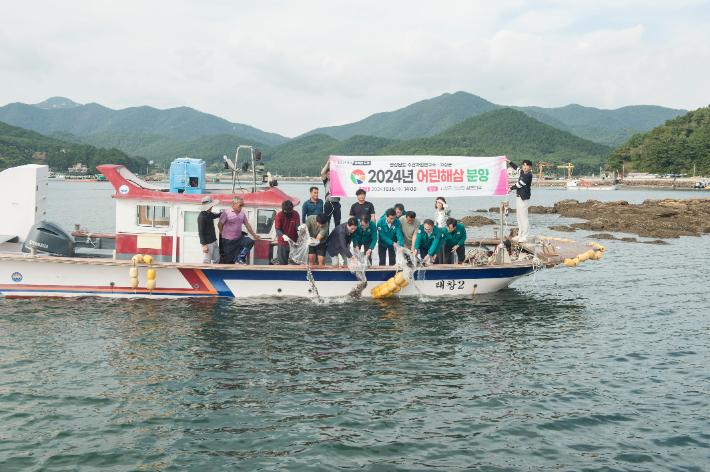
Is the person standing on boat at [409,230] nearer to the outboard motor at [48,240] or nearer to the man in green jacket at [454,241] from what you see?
the man in green jacket at [454,241]

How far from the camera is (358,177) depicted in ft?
43.3

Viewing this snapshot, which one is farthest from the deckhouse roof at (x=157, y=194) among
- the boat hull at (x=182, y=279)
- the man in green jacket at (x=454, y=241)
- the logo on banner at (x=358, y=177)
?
the man in green jacket at (x=454, y=241)

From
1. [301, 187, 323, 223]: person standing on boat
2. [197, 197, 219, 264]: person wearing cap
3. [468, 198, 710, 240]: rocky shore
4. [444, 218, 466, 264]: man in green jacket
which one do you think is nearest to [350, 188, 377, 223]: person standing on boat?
[301, 187, 323, 223]: person standing on boat

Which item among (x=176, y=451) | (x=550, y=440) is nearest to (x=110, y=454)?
(x=176, y=451)

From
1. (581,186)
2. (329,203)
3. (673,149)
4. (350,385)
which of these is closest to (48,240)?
(329,203)

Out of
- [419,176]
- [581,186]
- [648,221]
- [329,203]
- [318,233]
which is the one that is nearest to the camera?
[318,233]

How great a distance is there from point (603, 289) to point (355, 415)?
12631mm

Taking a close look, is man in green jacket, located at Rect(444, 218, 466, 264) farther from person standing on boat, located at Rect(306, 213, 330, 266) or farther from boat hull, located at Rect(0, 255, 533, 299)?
person standing on boat, located at Rect(306, 213, 330, 266)

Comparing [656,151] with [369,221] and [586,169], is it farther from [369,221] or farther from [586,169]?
[369,221]

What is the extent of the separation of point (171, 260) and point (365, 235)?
17.0ft

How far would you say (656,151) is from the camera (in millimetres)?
142375

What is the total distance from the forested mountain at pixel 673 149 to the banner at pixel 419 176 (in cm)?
14641

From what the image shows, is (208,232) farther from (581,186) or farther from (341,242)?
(581,186)

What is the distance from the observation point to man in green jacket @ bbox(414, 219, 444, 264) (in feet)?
41.4
